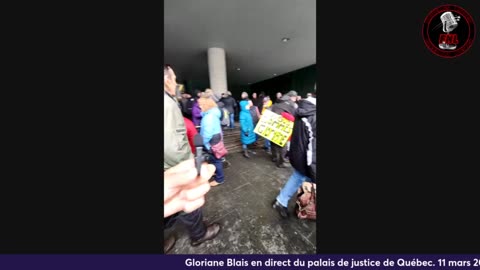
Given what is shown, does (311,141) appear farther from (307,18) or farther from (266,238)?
(307,18)

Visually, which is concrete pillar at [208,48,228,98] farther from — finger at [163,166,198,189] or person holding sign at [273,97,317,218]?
finger at [163,166,198,189]

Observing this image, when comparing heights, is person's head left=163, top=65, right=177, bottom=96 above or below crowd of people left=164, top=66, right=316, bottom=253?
above

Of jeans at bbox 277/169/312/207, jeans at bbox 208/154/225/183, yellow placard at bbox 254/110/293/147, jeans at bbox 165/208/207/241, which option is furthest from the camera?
jeans at bbox 208/154/225/183

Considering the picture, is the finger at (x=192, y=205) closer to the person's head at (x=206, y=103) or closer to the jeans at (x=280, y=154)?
the person's head at (x=206, y=103)

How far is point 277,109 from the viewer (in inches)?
92.6

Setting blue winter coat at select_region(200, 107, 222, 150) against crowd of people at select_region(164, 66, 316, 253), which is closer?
crowd of people at select_region(164, 66, 316, 253)

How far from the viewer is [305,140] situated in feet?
4.89

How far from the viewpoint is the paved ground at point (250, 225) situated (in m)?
1.42

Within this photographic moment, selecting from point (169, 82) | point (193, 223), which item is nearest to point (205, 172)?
point (169, 82)

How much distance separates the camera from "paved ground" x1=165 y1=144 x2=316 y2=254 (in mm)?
1418
